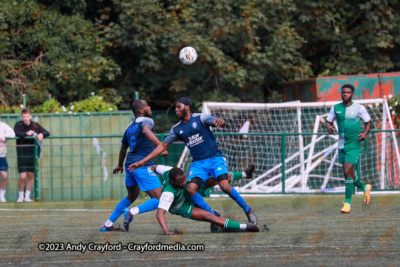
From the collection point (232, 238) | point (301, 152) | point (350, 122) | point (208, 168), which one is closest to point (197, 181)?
point (208, 168)

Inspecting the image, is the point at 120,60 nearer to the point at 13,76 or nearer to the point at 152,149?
the point at 13,76

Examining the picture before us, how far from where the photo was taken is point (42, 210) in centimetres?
1298

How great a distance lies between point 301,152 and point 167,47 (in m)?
5.61

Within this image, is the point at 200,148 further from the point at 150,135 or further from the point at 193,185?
the point at 150,135

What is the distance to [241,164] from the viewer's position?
1758 cm

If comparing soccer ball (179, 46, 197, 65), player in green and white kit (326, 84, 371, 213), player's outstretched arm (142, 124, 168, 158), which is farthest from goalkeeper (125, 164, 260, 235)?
soccer ball (179, 46, 197, 65)

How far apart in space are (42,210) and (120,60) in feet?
30.6

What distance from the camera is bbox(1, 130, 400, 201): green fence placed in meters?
16.0

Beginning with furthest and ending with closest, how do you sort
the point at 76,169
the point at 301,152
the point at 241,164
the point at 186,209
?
the point at 241,164 < the point at 301,152 < the point at 76,169 < the point at 186,209

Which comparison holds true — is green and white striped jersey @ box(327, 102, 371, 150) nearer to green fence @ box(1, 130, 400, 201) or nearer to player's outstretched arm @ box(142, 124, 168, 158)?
player's outstretched arm @ box(142, 124, 168, 158)

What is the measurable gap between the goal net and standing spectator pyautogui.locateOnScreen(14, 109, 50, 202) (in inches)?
152

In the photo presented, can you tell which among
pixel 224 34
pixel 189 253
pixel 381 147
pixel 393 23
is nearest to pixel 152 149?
pixel 189 253

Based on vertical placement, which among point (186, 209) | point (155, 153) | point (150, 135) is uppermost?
point (150, 135)

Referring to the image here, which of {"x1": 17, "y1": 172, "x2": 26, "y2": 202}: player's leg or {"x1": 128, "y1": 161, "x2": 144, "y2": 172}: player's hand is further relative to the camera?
{"x1": 17, "y1": 172, "x2": 26, "y2": 202}: player's leg
